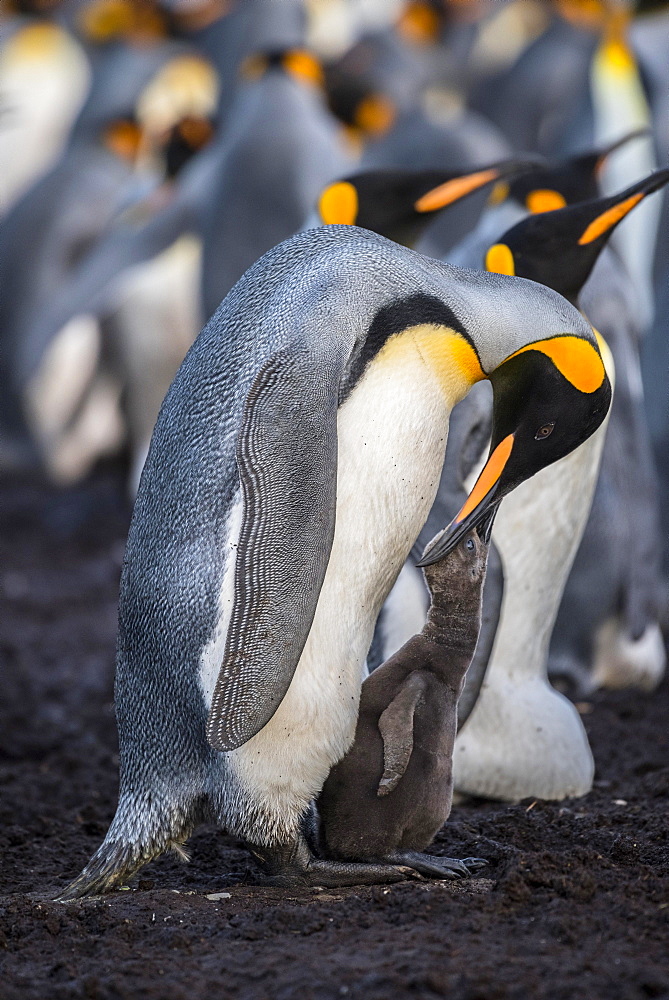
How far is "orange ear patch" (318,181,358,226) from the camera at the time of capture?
337 centimetres

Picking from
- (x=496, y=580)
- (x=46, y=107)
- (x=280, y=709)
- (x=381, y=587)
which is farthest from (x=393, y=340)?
(x=46, y=107)

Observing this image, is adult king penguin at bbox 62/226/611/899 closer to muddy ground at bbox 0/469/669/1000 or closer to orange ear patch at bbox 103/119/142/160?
muddy ground at bbox 0/469/669/1000

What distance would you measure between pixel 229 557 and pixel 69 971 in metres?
0.67

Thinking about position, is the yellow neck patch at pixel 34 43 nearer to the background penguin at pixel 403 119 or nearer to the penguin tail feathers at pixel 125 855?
the background penguin at pixel 403 119

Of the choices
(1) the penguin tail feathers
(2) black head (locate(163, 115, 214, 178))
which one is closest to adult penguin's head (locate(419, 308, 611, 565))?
(1) the penguin tail feathers

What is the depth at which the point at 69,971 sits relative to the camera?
6.14 feet

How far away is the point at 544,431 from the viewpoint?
94.3 inches

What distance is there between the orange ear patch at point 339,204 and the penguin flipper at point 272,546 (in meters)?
1.31

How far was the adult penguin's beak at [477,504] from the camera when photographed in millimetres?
2375

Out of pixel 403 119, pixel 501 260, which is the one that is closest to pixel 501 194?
pixel 501 260

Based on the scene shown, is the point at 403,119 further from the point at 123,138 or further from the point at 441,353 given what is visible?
the point at 441,353

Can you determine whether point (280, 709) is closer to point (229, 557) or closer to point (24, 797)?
point (229, 557)

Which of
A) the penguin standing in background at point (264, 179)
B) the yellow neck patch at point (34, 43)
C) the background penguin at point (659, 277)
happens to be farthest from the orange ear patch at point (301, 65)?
the yellow neck patch at point (34, 43)

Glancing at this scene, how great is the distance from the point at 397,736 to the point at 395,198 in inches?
60.9
